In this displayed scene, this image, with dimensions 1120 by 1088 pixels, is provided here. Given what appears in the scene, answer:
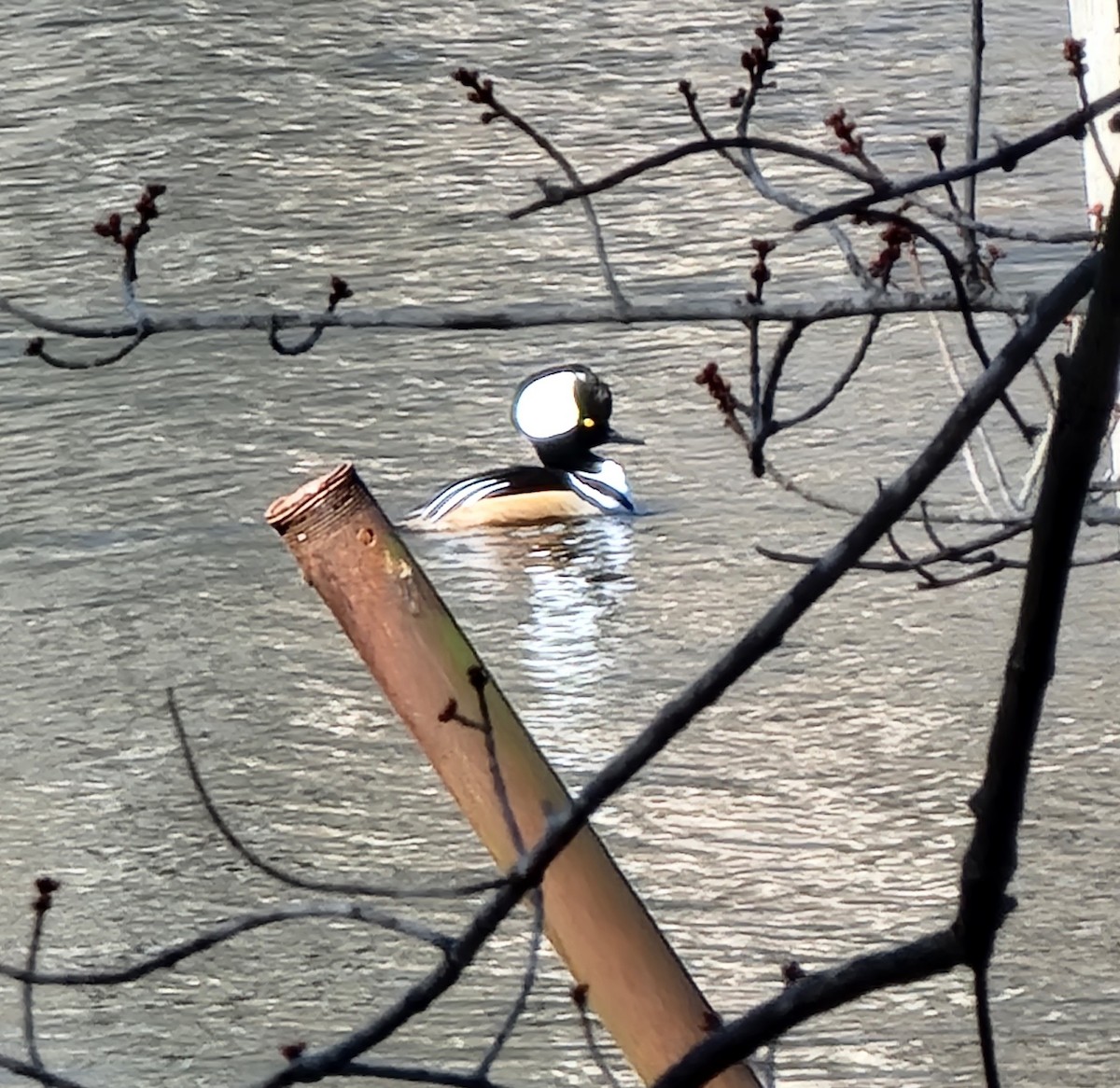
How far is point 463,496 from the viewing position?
3.45 m

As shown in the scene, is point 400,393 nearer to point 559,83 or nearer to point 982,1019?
point 559,83

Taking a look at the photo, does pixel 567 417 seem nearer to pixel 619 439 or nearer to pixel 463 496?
pixel 619 439

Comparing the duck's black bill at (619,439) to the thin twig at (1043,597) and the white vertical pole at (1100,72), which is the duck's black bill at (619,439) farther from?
the thin twig at (1043,597)

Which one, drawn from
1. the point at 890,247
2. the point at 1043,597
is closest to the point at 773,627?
the point at 1043,597

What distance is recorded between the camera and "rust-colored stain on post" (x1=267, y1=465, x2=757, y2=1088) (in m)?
2.03

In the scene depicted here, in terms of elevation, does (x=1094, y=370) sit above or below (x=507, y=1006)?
above

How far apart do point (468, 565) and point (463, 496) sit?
15cm

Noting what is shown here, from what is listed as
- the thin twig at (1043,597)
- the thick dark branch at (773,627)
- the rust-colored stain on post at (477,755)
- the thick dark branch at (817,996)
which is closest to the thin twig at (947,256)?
the thick dark branch at (773,627)

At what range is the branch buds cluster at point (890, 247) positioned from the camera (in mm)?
1997

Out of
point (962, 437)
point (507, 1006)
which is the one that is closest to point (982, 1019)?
point (962, 437)

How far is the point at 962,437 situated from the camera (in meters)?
1.37

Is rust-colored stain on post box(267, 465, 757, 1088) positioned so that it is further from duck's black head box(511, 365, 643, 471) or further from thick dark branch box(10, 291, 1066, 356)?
duck's black head box(511, 365, 643, 471)

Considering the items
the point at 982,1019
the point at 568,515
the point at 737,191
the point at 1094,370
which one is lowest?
the point at 568,515

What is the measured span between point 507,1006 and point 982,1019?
158 cm
